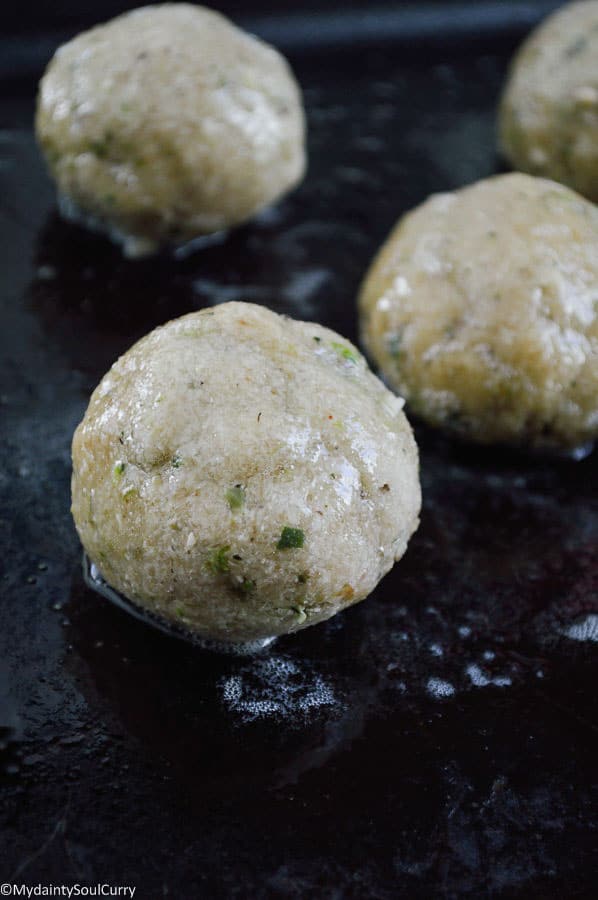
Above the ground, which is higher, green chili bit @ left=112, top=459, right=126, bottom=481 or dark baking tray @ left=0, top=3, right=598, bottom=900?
green chili bit @ left=112, top=459, right=126, bottom=481

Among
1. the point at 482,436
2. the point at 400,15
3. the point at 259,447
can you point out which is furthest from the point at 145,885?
the point at 400,15

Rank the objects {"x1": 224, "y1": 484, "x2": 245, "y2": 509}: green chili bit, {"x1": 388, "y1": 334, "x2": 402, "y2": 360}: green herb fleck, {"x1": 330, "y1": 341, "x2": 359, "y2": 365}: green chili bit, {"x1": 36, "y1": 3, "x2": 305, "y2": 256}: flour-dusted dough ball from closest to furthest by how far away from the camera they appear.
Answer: {"x1": 224, "y1": 484, "x2": 245, "y2": 509}: green chili bit < {"x1": 330, "y1": 341, "x2": 359, "y2": 365}: green chili bit < {"x1": 388, "y1": 334, "x2": 402, "y2": 360}: green herb fleck < {"x1": 36, "y1": 3, "x2": 305, "y2": 256}: flour-dusted dough ball

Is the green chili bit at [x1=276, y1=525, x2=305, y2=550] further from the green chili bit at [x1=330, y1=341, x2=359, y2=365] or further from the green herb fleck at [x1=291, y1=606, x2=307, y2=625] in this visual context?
the green chili bit at [x1=330, y1=341, x2=359, y2=365]

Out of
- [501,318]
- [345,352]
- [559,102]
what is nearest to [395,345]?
[501,318]

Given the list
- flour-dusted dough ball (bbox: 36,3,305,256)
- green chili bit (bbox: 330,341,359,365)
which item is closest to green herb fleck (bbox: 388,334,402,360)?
green chili bit (bbox: 330,341,359,365)

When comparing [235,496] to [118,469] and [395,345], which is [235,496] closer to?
[118,469]

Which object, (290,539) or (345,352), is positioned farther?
(345,352)
